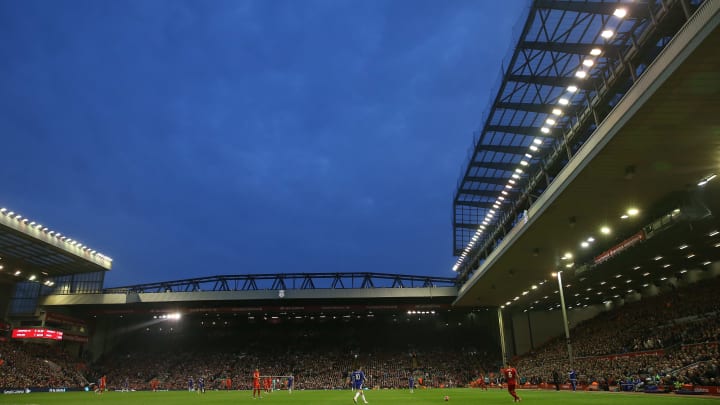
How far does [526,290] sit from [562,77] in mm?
34326

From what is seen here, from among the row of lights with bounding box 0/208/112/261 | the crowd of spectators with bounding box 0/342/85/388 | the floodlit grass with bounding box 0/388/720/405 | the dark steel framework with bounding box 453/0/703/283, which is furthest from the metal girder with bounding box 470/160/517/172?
the crowd of spectators with bounding box 0/342/85/388

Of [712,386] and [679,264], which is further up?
[679,264]

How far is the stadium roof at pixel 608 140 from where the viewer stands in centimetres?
1712

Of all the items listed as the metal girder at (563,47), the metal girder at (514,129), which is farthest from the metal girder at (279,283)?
the metal girder at (563,47)

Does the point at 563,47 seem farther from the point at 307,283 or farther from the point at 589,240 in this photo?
the point at 307,283

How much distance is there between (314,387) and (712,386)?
5035cm

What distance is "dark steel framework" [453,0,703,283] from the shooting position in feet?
68.3

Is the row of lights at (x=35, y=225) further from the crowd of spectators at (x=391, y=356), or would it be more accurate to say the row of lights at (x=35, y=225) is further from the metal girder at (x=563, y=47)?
the metal girder at (x=563, y=47)

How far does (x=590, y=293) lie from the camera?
195 feet

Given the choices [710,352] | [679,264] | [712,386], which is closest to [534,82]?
[712,386]

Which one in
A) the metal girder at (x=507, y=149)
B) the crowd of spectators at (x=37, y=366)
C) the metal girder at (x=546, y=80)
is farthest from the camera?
the crowd of spectators at (x=37, y=366)

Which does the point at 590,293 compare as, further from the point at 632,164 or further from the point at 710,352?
the point at 632,164

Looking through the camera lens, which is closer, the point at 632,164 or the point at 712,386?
the point at 632,164

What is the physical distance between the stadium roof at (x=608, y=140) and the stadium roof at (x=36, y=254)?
157 ft
